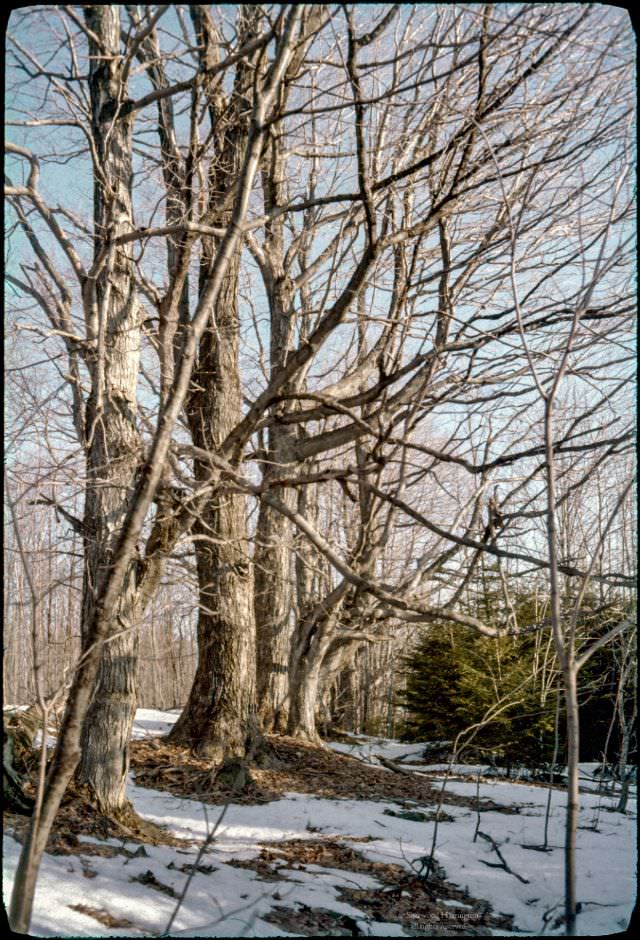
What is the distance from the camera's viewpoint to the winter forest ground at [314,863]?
2521 millimetres

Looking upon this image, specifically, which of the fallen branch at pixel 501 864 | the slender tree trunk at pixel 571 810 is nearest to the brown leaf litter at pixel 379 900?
the fallen branch at pixel 501 864

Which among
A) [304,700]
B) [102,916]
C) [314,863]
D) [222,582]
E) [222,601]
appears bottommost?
[304,700]

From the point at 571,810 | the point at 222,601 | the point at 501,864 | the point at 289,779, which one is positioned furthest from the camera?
the point at 222,601

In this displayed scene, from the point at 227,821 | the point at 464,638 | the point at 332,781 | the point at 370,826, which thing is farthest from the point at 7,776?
the point at 464,638

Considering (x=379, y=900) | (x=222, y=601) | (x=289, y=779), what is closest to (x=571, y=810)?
(x=379, y=900)

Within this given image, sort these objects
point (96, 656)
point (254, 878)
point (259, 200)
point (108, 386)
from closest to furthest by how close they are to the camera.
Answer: point (96, 656) < point (254, 878) < point (108, 386) < point (259, 200)

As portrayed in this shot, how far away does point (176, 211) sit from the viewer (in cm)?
543

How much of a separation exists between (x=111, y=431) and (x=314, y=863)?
2.58m

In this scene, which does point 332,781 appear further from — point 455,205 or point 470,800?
point 455,205

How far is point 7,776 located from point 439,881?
2.22m

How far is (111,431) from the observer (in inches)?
159

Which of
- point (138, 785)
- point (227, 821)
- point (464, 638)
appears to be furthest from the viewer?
point (464, 638)

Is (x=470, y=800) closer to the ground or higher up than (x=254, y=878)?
closer to the ground

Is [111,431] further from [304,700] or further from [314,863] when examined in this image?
[304,700]
